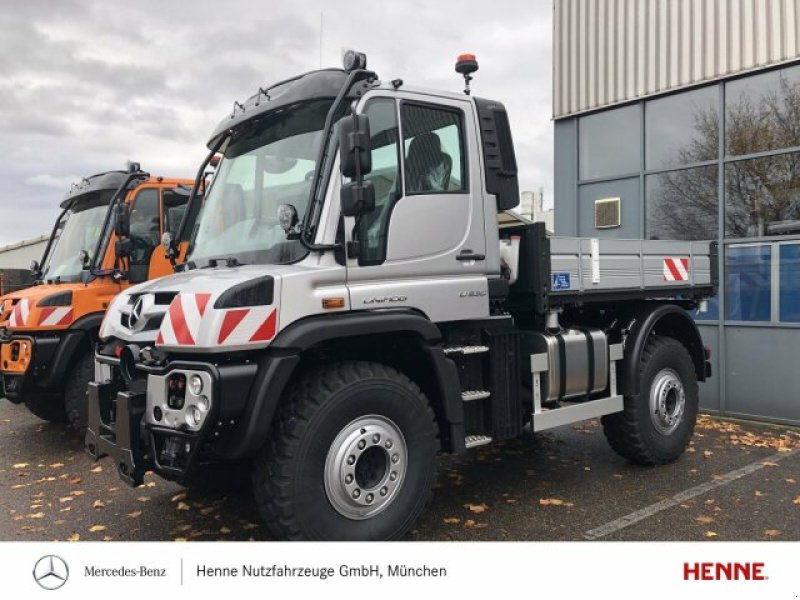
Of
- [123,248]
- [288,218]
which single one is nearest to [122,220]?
[123,248]

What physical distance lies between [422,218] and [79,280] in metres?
4.51

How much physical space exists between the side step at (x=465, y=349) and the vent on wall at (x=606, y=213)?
5.30m

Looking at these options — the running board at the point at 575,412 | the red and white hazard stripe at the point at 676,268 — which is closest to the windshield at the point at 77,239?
the running board at the point at 575,412

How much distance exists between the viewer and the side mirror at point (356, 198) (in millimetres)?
3666

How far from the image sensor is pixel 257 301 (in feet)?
11.5

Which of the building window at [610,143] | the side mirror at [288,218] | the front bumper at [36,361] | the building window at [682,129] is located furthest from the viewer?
the building window at [610,143]

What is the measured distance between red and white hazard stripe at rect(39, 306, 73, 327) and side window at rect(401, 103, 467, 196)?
416cm

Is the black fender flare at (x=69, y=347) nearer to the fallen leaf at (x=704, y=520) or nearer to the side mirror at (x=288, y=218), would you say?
the side mirror at (x=288, y=218)

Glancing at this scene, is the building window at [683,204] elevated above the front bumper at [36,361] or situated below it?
above

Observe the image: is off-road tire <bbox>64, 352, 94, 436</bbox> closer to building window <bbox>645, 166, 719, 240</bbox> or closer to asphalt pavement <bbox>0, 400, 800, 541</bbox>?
asphalt pavement <bbox>0, 400, 800, 541</bbox>

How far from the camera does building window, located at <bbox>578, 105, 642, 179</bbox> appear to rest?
8820mm

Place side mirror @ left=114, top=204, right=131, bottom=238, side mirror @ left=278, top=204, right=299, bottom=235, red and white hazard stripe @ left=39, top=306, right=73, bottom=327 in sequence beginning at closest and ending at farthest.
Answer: side mirror @ left=278, top=204, right=299, bottom=235 → red and white hazard stripe @ left=39, top=306, right=73, bottom=327 → side mirror @ left=114, top=204, right=131, bottom=238

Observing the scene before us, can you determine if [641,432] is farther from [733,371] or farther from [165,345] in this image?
[165,345]
